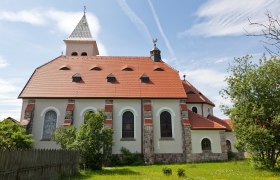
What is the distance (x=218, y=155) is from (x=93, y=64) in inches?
709

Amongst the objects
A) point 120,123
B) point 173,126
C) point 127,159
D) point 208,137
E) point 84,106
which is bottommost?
point 127,159

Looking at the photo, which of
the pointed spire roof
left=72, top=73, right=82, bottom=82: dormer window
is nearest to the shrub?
left=72, top=73, right=82, bottom=82: dormer window

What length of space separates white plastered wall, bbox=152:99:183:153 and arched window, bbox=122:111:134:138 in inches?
95.3

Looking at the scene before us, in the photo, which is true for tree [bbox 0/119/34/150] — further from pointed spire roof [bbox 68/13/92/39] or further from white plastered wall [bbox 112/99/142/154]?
pointed spire roof [bbox 68/13/92/39]

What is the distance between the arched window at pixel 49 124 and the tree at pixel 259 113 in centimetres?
1746

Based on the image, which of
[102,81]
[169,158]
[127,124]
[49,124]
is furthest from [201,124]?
[49,124]

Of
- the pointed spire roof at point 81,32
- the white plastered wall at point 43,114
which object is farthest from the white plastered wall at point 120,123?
the pointed spire roof at point 81,32

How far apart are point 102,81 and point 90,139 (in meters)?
11.2

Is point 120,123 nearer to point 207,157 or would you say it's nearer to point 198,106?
point 207,157

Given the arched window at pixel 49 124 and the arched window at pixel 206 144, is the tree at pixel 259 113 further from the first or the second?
the arched window at pixel 49 124

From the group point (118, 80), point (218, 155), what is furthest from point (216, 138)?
point (118, 80)

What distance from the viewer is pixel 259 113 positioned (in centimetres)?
1755

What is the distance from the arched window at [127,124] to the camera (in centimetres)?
2664

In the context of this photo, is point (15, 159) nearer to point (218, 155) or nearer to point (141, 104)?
point (141, 104)
